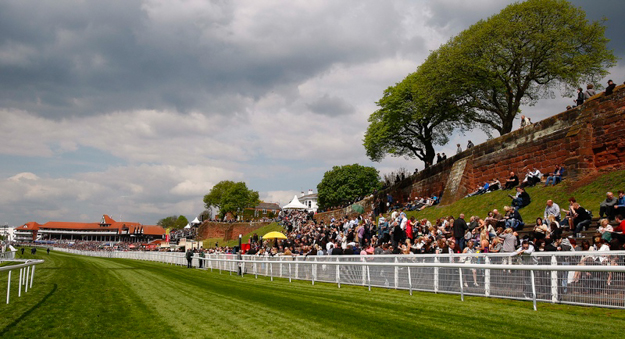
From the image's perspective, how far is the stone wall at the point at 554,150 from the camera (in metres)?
17.9

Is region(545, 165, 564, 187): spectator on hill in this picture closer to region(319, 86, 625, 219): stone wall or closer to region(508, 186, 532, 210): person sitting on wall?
region(319, 86, 625, 219): stone wall

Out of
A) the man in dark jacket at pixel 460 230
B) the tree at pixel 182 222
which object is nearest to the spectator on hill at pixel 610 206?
the man in dark jacket at pixel 460 230

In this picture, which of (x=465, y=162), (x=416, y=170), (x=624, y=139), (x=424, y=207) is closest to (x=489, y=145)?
(x=465, y=162)

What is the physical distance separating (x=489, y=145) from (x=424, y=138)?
60.4ft

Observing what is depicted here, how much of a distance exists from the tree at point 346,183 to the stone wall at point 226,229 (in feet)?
68.9

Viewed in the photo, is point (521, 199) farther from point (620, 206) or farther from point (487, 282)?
point (487, 282)

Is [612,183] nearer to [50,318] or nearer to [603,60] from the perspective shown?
[603,60]

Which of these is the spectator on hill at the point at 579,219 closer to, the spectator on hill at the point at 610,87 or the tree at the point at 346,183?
the spectator on hill at the point at 610,87

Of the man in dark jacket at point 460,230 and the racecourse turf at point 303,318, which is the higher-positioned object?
the man in dark jacket at point 460,230

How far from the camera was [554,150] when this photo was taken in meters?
20.6

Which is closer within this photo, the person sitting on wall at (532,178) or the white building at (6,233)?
the person sitting on wall at (532,178)

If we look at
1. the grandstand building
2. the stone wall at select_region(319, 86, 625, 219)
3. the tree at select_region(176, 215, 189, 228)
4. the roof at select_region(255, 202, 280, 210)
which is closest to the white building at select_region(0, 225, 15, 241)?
the grandstand building

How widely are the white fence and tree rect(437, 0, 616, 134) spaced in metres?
21.3

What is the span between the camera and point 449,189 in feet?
90.1
